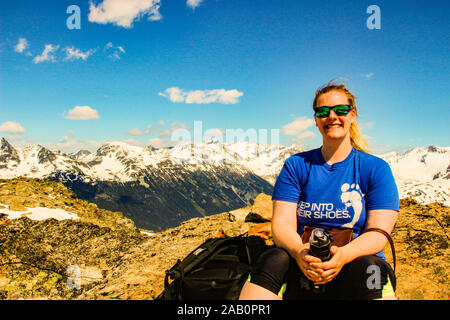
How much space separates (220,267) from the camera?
4746 millimetres

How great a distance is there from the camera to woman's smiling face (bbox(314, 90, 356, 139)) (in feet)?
15.5

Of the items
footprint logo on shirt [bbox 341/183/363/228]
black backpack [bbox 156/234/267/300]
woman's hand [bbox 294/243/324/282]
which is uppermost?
footprint logo on shirt [bbox 341/183/363/228]

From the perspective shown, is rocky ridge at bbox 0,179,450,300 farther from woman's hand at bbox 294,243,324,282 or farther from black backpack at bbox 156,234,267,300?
woman's hand at bbox 294,243,324,282

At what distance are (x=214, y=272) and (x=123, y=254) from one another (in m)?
5.69

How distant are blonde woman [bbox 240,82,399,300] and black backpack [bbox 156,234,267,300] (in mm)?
585

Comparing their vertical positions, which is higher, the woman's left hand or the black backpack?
the woman's left hand

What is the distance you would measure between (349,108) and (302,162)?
1.35 metres

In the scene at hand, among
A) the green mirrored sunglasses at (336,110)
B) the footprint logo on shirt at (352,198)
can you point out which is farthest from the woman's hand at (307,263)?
the green mirrored sunglasses at (336,110)

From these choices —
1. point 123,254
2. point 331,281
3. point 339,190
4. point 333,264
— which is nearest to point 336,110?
point 339,190

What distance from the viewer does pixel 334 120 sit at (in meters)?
4.77

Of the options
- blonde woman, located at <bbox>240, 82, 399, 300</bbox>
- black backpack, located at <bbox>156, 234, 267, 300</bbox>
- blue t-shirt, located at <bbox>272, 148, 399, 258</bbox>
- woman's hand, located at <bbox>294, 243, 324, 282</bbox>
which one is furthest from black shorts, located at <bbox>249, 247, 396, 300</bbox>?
blue t-shirt, located at <bbox>272, 148, 399, 258</bbox>

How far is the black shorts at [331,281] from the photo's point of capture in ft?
11.6
